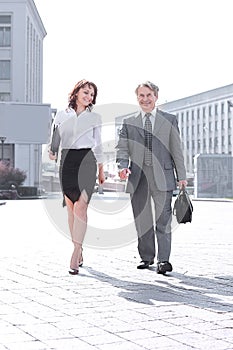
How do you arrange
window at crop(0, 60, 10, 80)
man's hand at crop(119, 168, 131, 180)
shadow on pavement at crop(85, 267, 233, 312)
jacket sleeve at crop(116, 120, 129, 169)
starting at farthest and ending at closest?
Answer: window at crop(0, 60, 10, 80) < jacket sleeve at crop(116, 120, 129, 169) < man's hand at crop(119, 168, 131, 180) < shadow on pavement at crop(85, 267, 233, 312)

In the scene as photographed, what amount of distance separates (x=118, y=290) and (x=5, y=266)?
6.72 feet

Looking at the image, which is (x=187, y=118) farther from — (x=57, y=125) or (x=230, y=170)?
(x=57, y=125)

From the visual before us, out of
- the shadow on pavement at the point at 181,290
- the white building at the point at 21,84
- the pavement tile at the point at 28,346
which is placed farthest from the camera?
the white building at the point at 21,84

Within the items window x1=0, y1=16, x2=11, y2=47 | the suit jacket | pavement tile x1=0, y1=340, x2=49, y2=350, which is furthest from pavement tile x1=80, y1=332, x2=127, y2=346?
window x1=0, y1=16, x2=11, y2=47

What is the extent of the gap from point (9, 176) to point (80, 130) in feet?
153

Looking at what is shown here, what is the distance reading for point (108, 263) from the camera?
7531mm

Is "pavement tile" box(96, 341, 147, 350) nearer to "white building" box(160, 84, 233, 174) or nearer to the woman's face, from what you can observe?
the woman's face

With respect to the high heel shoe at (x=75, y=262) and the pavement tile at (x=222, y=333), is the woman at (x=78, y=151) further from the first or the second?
the pavement tile at (x=222, y=333)

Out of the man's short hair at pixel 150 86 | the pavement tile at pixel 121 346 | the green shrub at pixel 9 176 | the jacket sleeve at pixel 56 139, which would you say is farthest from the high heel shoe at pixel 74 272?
the green shrub at pixel 9 176

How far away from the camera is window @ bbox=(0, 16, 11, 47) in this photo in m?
69.1

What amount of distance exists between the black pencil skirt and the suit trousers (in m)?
0.49

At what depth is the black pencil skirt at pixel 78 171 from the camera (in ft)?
21.8

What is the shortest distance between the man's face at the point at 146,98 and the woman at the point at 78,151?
1.47 ft

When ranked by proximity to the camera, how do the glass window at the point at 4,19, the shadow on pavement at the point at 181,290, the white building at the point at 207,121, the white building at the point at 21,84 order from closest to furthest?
1. the shadow on pavement at the point at 181,290
2. the white building at the point at 21,84
3. the glass window at the point at 4,19
4. the white building at the point at 207,121
